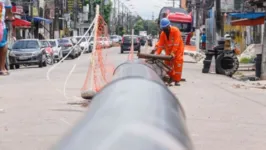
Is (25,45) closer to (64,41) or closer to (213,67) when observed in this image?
(213,67)

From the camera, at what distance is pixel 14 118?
873 cm

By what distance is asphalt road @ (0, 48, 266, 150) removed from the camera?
7.23 meters

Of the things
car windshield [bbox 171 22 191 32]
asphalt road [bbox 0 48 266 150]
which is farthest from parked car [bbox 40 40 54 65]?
asphalt road [bbox 0 48 266 150]

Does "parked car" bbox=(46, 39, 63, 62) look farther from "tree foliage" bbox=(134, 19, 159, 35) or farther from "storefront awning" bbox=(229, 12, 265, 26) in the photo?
"tree foliage" bbox=(134, 19, 159, 35)

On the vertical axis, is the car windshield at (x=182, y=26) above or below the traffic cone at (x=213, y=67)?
above

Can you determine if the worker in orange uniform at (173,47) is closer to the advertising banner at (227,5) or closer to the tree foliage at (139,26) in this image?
the advertising banner at (227,5)

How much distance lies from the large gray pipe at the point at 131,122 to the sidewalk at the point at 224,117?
378 centimetres

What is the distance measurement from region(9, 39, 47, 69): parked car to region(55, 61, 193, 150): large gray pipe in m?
24.2

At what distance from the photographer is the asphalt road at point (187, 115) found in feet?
23.7

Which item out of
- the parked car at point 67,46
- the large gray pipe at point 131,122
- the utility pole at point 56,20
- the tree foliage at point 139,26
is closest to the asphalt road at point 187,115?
the large gray pipe at point 131,122

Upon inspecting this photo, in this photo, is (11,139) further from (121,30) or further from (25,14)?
(121,30)

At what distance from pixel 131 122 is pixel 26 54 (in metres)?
25.0

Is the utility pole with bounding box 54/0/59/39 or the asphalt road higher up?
the utility pole with bounding box 54/0/59/39

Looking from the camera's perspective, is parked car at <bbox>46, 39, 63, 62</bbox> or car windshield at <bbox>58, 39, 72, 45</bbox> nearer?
parked car at <bbox>46, 39, 63, 62</bbox>
